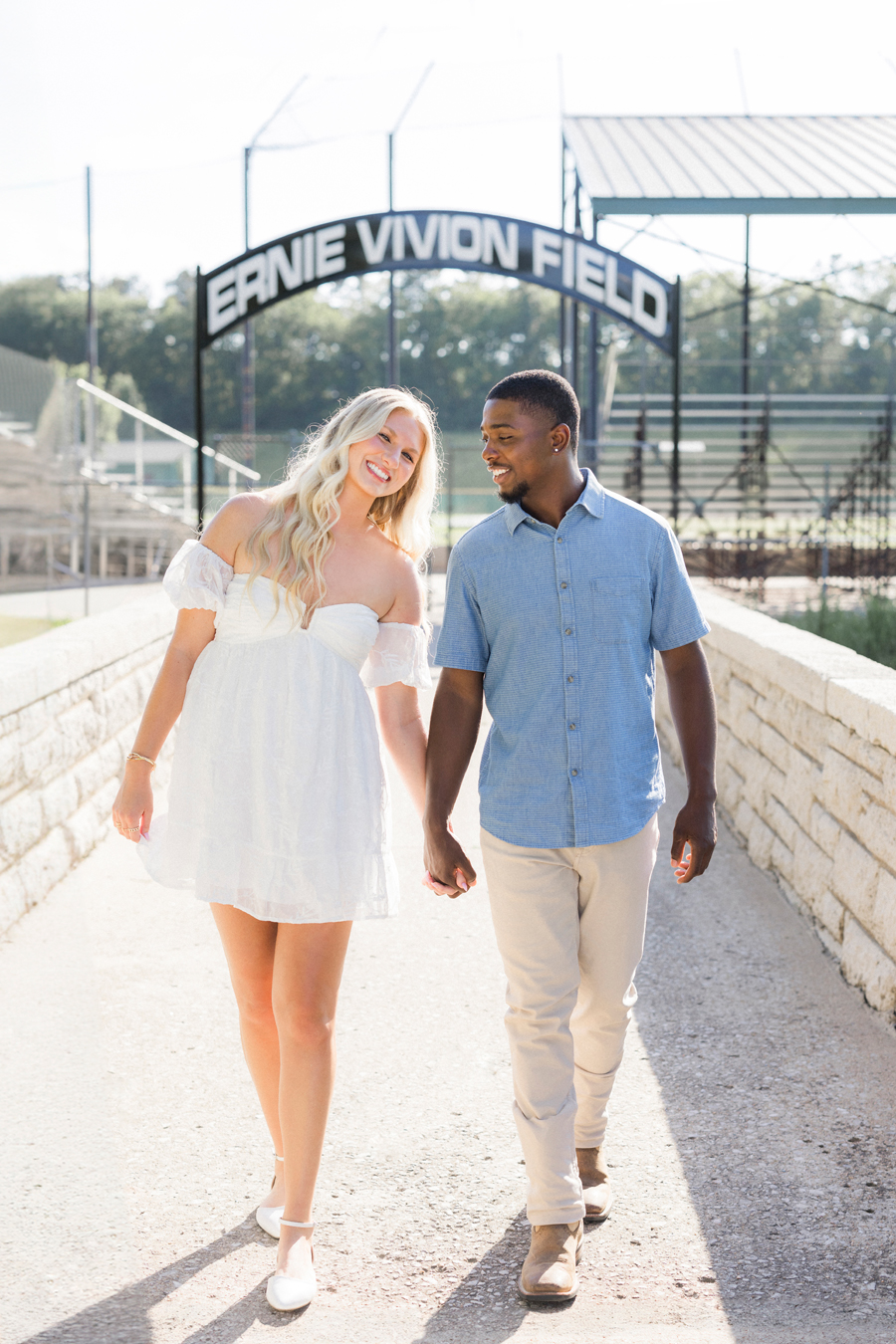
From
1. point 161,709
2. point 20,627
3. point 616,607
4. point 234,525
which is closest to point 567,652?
point 616,607

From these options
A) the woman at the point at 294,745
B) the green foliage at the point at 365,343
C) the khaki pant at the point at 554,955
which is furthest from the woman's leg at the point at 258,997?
the green foliage at the point at 365,343

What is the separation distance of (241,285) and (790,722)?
8346mm

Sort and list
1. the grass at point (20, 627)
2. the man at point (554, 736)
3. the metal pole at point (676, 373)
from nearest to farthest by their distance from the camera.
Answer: the man at point (554, 736), the metal pole at point (676, 373), the grass at point (20, 627)

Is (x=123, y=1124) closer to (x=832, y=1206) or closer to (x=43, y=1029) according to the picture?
(x=43, y=1029)

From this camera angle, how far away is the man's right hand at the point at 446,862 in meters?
2.80

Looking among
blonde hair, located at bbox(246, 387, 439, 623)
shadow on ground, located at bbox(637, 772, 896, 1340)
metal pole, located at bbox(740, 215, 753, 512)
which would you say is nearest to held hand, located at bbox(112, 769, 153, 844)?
blonde hair, located at bbox(246, 387, 439, 623)

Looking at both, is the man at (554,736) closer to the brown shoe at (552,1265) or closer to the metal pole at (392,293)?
the brown shoe at (552,1265)

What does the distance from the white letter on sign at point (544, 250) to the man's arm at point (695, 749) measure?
984 cm

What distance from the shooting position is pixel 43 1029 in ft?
13.5

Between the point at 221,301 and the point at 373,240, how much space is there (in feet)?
4.98

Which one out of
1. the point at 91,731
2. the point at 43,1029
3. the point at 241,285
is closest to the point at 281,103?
the point at 241,285

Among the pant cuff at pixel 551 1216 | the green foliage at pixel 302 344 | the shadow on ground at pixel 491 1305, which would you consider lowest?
the shadow on ground at pixel 491 1305

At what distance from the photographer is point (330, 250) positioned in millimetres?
12070

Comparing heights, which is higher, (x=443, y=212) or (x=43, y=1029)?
(x=443, y=212)
